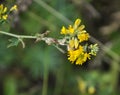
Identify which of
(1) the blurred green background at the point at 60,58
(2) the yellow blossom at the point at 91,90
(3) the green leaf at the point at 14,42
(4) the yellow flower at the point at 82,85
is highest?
(1) the blurred green background at the point at 60,58

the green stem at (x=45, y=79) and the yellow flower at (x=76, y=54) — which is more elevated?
the green stem at (x=45, y=79)

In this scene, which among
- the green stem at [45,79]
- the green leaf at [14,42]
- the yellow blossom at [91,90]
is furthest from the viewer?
the yellow blossom at [91,90]

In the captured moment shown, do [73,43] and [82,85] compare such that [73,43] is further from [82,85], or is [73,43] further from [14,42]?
[82,85]

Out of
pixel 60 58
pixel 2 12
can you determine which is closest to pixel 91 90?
pixel 60 58

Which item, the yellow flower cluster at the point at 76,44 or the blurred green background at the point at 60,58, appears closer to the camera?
the yellow flower cluster at the point at 76,44

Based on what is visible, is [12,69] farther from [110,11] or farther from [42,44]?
[110,11]

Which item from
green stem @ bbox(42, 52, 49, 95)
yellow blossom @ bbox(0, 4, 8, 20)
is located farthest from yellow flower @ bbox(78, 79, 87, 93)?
yellow blossom @ bbox(0, 4, 8, 20)

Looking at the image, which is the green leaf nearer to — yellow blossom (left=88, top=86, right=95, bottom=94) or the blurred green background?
the blurred green background

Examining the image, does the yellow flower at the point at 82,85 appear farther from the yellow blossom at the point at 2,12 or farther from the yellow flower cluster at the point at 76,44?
the yellow blossom at the point at 2,12

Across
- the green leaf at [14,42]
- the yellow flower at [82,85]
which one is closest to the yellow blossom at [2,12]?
the green leaf at [14,42]
